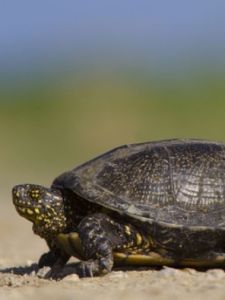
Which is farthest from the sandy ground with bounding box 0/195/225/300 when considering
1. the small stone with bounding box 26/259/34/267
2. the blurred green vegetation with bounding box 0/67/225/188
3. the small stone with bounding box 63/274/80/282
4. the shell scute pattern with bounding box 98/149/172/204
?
the blurred green vegetation with bounding box 0/67/225/188

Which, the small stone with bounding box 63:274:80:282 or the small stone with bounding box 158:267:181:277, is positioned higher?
the small stone with bounding box 158:267:181:277

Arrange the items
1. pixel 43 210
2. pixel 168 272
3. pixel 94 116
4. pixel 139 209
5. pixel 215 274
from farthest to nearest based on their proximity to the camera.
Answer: pixel 94 116
pixel 43 210
pixel 139 209
pixel 168 272
pixel 215 274

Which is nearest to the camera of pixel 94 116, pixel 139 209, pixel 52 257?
pixel 139 209

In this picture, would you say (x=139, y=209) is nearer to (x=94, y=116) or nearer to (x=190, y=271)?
(x=190, y=271)

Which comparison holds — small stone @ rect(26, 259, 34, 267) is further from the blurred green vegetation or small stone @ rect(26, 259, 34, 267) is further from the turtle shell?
the blurred green vegetation

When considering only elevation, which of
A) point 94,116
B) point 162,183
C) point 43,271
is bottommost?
point 94,116

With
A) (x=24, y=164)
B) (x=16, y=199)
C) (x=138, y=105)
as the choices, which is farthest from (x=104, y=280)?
(x=138, y=105)

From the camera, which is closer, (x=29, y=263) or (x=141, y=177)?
(x=141, y=177)

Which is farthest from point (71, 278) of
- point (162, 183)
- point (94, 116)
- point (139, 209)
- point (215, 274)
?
point (94, 116)

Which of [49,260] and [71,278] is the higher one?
[71,278]
